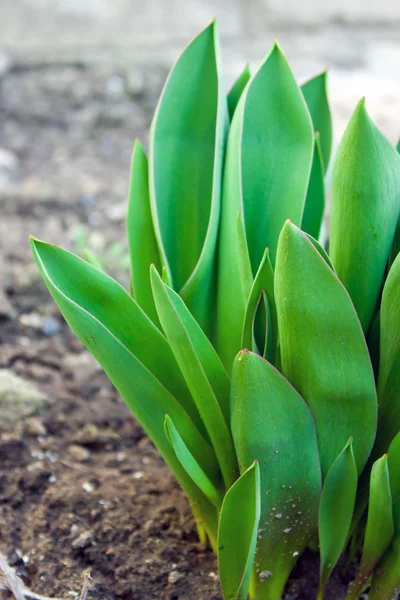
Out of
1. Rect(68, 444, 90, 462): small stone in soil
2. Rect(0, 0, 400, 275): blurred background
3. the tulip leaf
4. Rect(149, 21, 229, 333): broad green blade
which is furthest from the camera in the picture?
Rect(0, 0, 400, 275): blurred background

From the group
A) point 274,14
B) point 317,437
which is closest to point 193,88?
point 317,437

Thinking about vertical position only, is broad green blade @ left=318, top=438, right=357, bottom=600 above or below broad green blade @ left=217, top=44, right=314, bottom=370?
below

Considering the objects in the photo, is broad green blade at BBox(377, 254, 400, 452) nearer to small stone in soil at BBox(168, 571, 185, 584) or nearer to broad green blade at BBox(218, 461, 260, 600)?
broad green blade at BBox(218, 461, 260, 600)

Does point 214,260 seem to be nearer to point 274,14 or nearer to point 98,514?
point 98,514

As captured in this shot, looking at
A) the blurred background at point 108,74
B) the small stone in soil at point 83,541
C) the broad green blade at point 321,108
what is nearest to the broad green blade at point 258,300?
the broad green blade at point 321,108

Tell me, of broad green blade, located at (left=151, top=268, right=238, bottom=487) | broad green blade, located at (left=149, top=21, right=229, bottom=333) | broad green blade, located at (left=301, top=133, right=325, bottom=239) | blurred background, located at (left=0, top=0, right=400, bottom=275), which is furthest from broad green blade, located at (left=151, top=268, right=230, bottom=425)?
blurred background, located at (left=0, top=0, right=400, bottom=275)

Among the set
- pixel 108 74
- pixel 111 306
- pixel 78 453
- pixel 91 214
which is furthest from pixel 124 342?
pixel 108 74

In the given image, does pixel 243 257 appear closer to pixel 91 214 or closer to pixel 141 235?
pixel 141 235

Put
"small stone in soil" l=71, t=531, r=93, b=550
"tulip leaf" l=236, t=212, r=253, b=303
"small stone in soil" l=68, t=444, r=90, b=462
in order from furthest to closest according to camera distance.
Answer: "small stone in soil" l=68, t=444, r=90, b=462 → "small stone in soil" l=71, t=531, r=93, b=550 → "tulip leaf" l=236, t=212, r=253, b=303
